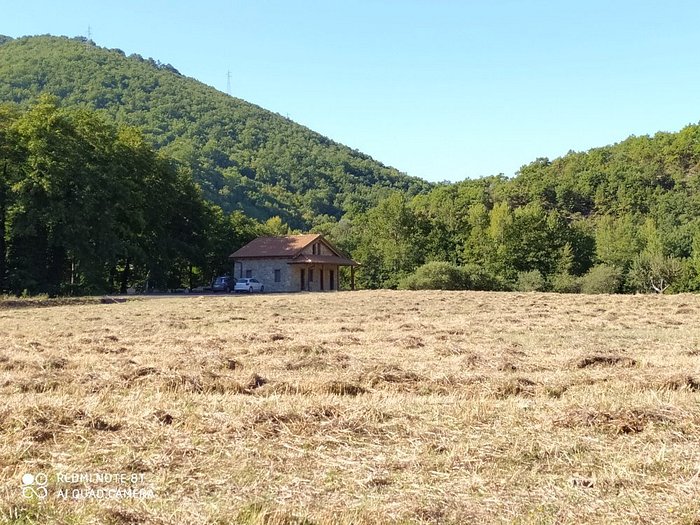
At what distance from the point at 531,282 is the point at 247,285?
25651 mm

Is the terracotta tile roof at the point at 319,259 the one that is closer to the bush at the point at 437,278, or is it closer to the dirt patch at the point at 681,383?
the bush at the point at 437,278

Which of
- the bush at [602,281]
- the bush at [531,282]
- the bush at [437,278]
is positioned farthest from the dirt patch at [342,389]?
the bush at [602,281]

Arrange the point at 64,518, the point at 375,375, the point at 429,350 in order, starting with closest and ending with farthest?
the point at 64,518, the point at 375,375, the point at 429,350

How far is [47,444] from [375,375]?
4.53 m

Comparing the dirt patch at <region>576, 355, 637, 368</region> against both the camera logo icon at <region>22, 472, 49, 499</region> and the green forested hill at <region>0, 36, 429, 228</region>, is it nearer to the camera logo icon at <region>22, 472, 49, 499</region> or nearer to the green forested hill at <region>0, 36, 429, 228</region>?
the camera logo icon at <region>22, 472, 49, 499</region>

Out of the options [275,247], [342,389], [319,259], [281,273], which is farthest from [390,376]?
[275,247]

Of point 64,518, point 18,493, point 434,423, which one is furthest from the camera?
point 434,423

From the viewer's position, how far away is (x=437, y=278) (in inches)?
2084

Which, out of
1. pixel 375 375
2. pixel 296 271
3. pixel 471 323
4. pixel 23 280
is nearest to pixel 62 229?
pixel 23 280

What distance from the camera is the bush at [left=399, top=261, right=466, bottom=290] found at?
2072 inches

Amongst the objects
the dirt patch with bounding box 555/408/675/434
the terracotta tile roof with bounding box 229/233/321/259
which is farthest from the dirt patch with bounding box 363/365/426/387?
the terracotta tile roof with bounding box 229/233/321/259

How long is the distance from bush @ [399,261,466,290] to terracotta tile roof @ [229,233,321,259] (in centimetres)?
966

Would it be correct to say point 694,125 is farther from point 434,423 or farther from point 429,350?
point 434,423

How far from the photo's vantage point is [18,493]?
13.7ft
